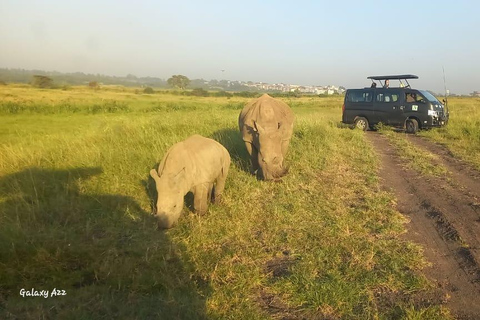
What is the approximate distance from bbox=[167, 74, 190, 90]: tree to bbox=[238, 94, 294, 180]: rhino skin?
267 ft

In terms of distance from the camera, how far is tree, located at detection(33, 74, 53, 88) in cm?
4103

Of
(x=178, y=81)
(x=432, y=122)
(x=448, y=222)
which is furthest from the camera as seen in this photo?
(x=178, y=81)

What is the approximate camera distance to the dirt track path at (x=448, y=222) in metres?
4.29

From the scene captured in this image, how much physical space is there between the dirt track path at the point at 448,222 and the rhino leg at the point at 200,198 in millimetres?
3426

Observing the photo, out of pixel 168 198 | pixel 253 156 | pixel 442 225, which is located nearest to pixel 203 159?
pixel 168 198

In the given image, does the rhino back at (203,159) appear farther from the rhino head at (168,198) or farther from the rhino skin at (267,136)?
the rhino skin at (267,136)

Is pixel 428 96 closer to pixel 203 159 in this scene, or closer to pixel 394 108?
pixel 394 108

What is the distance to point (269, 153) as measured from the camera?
8.35 m

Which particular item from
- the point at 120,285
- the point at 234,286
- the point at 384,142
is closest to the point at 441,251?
the point at 234,286

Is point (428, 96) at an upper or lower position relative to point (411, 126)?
upper

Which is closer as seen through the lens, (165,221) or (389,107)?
(165,221)

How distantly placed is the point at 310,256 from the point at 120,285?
2.47m

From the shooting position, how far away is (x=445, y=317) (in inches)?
146

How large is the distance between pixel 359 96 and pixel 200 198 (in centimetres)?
1534
